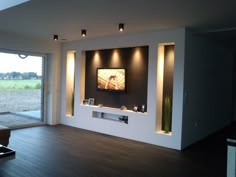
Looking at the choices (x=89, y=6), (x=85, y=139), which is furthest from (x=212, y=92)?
(x=89, y=6)

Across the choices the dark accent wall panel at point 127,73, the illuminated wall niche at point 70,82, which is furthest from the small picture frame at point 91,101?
the illuminated wall niche at point 70,82

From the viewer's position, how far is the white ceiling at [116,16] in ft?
11.6

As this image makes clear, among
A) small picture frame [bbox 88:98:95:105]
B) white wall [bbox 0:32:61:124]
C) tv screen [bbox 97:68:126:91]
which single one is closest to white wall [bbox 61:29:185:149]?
small picture frame [bbox 88:98:95:105]

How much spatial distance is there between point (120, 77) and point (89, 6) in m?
→ 2.79

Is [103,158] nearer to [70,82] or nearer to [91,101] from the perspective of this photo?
[91,101]

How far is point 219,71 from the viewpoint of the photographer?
23.2ft

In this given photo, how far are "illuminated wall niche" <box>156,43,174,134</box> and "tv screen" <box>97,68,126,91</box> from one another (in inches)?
40.5

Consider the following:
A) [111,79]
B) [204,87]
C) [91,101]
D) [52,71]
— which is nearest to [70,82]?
[52,71]

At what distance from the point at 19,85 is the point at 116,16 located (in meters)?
4.12

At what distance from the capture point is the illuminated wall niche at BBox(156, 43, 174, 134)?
5473 mm

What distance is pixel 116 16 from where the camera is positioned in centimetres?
425

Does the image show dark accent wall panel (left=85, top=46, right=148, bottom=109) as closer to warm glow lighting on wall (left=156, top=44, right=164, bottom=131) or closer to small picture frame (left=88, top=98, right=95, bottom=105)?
small picture frame (left=88, top=98, right=95, bottom=105)

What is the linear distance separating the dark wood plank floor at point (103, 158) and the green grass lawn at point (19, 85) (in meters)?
1.32

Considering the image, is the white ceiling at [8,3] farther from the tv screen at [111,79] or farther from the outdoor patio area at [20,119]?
the outdoor patio area at [20,119]
